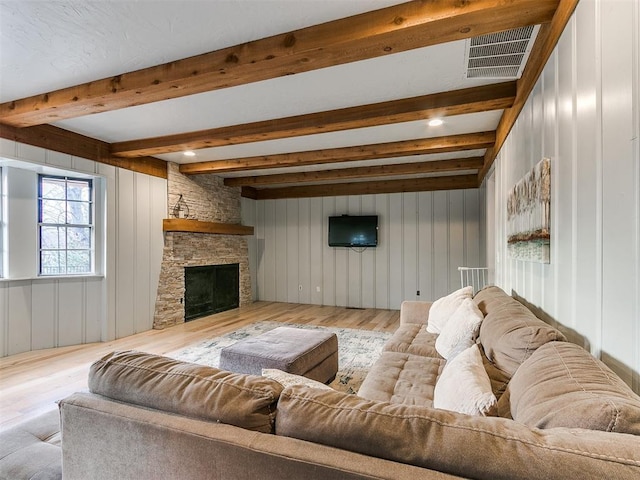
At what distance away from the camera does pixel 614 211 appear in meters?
1.15

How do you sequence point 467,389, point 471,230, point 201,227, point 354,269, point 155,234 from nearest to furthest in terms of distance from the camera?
point 467,389 < point 155,234 < point 201,227 < point 471,230 < point 354,269

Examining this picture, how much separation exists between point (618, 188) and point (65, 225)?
5.10 m

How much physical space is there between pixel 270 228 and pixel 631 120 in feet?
22.3

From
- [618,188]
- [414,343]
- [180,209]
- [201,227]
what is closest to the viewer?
[618,188]

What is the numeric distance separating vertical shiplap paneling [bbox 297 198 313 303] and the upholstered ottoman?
13.5 feet

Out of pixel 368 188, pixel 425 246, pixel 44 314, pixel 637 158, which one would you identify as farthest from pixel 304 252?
pixel 637 158

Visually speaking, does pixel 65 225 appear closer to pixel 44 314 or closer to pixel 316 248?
pixel 44 314

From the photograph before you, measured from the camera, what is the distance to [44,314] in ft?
12.5

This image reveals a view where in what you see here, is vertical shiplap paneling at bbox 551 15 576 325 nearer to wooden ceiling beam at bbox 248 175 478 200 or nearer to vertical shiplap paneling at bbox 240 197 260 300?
wooden ceiling beam at bbox 248 175 478 200

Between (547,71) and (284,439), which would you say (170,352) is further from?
(547,71)

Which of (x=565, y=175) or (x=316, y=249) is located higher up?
(x=565, y=175)

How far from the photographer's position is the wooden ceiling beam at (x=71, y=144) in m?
3.43

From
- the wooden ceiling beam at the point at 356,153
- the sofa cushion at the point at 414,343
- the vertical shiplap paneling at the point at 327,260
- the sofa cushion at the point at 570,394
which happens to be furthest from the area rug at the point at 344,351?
the wooden ceiling beam at the point at 356,153

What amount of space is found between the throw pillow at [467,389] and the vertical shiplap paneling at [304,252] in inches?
223
